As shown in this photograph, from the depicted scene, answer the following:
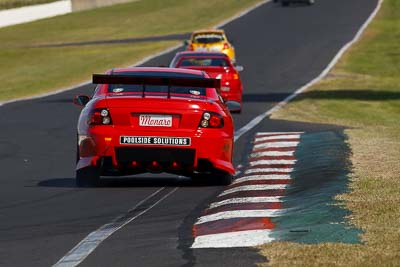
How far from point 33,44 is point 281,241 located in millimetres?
53926

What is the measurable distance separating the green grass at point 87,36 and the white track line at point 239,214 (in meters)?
23.5

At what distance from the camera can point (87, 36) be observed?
67188mm

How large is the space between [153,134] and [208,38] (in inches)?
1467

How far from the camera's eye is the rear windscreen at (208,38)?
49.9m

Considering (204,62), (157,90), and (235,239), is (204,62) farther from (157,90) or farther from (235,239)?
(235,239)

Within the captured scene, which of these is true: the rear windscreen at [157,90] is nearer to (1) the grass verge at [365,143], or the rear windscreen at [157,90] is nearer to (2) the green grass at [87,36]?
(1) the grass verge at [365,143]

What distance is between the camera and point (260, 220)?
10.3m

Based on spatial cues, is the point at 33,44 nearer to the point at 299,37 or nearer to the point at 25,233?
the point at 299,37

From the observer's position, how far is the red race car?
1343cm

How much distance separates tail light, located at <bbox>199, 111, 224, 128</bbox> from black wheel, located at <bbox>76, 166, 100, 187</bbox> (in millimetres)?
1229

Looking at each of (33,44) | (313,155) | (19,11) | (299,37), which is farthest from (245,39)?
(313,155)

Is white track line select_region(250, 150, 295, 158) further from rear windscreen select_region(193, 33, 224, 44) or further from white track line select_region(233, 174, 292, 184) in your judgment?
rear windscreen select_region(193, 33, 224, 44)

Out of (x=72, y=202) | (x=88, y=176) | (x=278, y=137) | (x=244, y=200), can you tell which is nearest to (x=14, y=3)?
(x=278, y=137)

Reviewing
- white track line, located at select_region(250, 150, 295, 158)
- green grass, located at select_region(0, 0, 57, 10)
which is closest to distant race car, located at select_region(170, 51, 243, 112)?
white track line, located at select_region(250, 150, 295, 158)
